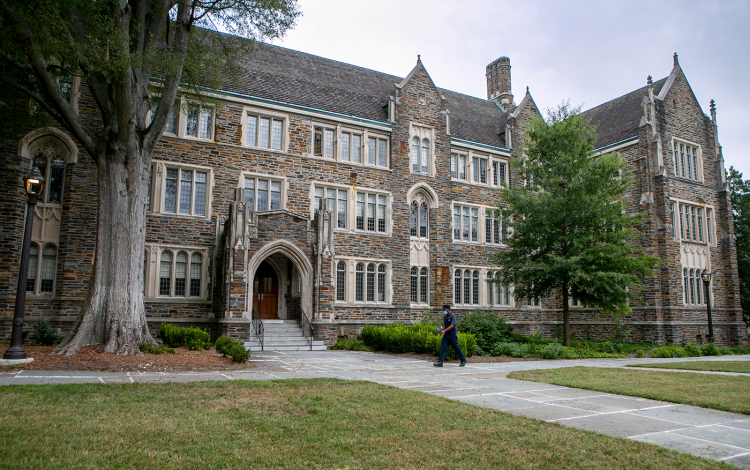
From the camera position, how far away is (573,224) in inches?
774

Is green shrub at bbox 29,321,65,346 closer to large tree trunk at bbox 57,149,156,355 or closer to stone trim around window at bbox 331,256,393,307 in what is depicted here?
large tree trunk at bbox 57,149,156,355

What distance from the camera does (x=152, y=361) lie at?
11.6 meters

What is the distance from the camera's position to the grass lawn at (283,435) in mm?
4500

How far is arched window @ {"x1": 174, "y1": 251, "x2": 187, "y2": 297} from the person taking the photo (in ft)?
63.8

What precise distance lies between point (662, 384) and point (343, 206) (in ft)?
50.9

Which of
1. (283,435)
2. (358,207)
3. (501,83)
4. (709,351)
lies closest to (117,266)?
(283,435)

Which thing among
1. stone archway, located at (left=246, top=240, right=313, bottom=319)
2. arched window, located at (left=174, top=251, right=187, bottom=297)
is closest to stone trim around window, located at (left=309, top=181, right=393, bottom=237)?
stone archway, located at (left=246, top=240, right=313, bottom=319)

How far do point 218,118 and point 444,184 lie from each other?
36.7 feet

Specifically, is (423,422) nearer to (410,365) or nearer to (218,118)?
(410,365)

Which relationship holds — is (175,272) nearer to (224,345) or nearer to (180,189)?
(180,189)

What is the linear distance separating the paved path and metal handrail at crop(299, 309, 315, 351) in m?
5.41

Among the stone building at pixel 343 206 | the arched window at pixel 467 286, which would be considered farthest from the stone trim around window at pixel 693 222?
the arched window at pixel 467 286

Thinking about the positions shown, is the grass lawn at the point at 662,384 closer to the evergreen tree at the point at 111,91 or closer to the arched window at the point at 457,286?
the evergreen tree at the point at 111,91

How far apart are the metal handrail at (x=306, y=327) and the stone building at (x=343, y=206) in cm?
10
